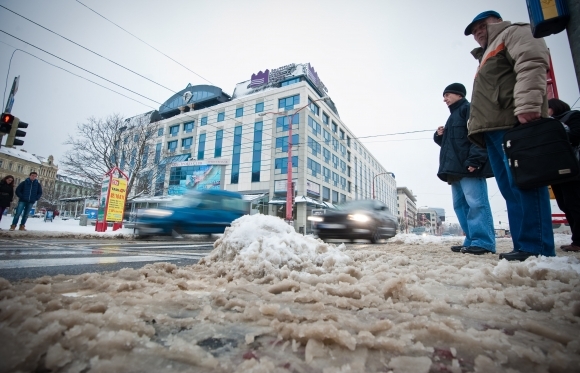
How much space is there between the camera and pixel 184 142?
36.3 m

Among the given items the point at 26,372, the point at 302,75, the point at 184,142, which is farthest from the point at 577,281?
the point at 184,142

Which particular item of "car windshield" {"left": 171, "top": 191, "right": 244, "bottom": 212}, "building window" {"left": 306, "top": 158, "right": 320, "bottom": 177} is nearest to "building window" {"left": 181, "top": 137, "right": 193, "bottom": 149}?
"building window" {"left": 306, "top": 158, "right": 320, "bottom": 177}

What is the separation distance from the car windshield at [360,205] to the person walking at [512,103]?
5175mm

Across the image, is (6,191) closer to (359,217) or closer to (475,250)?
(359,217)

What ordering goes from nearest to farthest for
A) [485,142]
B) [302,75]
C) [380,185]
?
[485,142] < [302,75] < [380,185]

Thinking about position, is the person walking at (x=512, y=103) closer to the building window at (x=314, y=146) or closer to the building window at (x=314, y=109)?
the building window at (x=314, y=146)

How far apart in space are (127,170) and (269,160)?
13.9 meters

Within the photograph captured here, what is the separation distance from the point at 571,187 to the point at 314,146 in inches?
1078

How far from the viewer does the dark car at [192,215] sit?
820 centimetres

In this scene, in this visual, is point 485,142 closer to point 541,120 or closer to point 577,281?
point 541,120

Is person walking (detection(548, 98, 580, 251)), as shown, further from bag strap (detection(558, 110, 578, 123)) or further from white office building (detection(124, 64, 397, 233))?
white office building (detection(124, 64, 397, 233))

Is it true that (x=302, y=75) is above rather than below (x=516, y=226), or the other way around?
above

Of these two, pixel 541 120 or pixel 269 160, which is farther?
pixel 269 160


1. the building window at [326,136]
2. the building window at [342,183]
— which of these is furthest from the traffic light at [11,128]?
the building window at [342,183]
